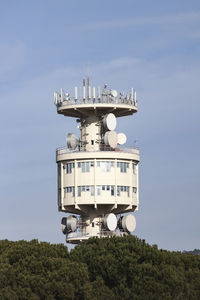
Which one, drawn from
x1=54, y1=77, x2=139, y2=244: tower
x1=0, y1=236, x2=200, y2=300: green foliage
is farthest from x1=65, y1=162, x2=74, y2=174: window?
x1=0, y1=236, x2=200, y2=300: green foliage

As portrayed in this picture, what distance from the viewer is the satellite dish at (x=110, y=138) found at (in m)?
135

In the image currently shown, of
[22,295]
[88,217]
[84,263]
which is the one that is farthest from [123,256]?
[88,217]

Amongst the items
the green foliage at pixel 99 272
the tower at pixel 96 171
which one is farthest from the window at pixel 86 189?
the green foliage at pixel 99 272

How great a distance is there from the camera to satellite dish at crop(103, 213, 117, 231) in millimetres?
133750

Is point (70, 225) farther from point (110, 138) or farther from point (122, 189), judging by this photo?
point (110, 138)

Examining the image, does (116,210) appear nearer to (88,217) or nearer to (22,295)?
(88,217)

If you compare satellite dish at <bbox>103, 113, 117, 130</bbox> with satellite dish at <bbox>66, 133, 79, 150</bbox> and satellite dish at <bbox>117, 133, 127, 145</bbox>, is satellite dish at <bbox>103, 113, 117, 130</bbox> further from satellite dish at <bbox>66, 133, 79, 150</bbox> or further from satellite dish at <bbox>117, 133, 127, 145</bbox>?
satellite dish at <bbox>66, 133, 79, 150</bbox>

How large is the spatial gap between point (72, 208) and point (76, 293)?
110 feet

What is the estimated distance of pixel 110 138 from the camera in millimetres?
135375

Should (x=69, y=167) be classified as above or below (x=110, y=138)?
below

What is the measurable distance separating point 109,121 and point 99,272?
102 ft

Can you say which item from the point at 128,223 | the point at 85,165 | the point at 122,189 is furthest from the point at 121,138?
the point at 128,223

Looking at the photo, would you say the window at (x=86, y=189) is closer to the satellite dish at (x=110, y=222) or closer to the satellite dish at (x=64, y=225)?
the satellite dish at (x=110, y=222)

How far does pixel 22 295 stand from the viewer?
10325 cm
